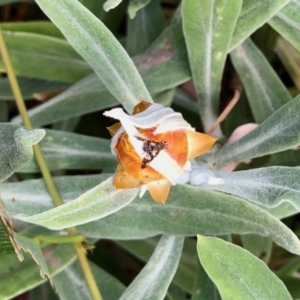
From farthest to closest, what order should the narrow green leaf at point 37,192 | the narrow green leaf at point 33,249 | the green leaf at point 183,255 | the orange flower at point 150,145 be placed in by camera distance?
the green leaf at point 183,255 < the narrow green leaf at point 37,192 < the narrow green leaf at point 33,249 < the orange flower at point 150,145

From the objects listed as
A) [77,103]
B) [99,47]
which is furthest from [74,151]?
[99,47]

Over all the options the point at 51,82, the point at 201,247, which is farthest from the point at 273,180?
the point at 51,82

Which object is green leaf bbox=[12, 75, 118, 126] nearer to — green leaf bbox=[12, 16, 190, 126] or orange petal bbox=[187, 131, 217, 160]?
green leaf bbox=[12, 16, 190, 126]

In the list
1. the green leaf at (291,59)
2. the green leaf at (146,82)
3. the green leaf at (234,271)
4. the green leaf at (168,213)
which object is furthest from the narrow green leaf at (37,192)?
the green leaf at (291,59)

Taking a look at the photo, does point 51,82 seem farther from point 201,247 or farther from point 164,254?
Answer: point 201,247

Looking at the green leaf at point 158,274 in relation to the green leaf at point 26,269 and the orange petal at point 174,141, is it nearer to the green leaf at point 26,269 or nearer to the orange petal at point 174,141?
the green leaf at point 26,269

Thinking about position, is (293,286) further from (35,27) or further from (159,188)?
(35,27)

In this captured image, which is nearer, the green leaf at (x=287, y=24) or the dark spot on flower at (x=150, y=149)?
the dark spot on flower at (x=150, y=149)
